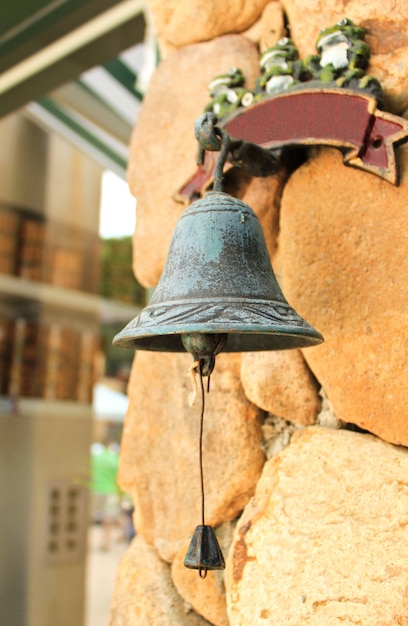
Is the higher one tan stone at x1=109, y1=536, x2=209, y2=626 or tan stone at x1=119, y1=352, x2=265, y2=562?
tan stone at x1=119, y1=352, x2=265, y2=562

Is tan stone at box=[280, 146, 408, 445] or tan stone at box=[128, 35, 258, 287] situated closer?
tan stone at box=[280, 146, 408, 445]

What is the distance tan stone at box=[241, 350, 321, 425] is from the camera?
0.97 m

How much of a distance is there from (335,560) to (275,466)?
0.51ft

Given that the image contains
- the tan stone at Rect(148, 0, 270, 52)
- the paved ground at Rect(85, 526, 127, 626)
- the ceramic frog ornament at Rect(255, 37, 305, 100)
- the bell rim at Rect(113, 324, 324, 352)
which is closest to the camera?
the bell rim at Rect(113, 324, 324, 352)

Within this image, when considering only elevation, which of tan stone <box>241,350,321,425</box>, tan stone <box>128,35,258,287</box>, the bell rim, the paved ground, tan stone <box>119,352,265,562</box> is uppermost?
tan stone <box>128,35,258,287</box>

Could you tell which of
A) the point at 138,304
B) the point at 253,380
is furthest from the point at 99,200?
the point at 253,380

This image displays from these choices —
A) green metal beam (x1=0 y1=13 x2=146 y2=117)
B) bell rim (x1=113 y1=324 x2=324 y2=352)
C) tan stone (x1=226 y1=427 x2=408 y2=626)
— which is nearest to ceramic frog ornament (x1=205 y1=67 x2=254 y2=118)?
bell rim (x1=113 y1=324 x2=324 y2=352)

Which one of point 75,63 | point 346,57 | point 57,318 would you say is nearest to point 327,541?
point 346,57

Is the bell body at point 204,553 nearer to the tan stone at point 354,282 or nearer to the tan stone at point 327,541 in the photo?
the tan stone at point 327,541

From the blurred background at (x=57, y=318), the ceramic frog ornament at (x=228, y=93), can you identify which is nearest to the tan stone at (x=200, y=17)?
the ceramic frog ornament at (x=228, y=93)

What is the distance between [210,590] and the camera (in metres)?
1.02

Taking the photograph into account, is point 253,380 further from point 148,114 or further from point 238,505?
point 148,114

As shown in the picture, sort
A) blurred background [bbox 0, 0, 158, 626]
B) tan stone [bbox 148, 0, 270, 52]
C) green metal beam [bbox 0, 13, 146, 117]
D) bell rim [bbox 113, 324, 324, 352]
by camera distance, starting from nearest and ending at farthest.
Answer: bell rim [bbox 113, 324, 324, 352] → tan stone [bbox 148, 0, 270, 52] → green metal beam [bbox 0, 13, 146, 117] → blurred background [bbox 0, 0, 158, 626]

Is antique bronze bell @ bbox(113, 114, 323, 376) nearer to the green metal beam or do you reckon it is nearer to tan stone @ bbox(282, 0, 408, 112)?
tan stone @ bbox(282, 0, 408, 112)
